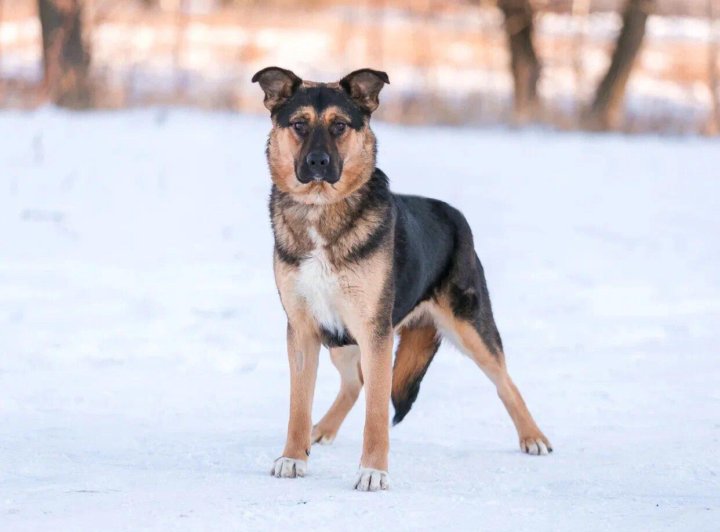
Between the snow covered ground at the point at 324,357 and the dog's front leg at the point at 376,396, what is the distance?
191mm

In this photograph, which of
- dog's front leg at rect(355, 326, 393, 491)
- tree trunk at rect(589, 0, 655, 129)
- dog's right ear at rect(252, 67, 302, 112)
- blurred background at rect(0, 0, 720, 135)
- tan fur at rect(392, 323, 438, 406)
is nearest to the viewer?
dog's front leg at rect(355, 326, 393, 491)

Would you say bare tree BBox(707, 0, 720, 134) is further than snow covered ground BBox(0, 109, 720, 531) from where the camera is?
Yes

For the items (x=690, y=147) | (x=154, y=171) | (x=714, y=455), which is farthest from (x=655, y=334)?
(x=690, y=147)

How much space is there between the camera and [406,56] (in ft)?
66.6

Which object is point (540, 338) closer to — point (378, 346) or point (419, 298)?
point (419, 298)

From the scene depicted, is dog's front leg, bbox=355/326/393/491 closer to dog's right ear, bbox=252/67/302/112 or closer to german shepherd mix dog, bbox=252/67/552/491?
german shepherd mix dog, bbox=252/67/552/491

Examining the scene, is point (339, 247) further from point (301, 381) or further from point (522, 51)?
point (522, 51)

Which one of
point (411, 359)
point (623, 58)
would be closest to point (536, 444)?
point (411, 359)

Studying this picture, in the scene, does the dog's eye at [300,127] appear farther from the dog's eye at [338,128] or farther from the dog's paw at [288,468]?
the dog's paw at [288,468]

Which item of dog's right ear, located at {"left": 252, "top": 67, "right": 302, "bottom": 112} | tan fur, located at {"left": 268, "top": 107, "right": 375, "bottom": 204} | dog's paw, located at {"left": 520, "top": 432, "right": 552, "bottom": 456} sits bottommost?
dog's paw, located at {"left": 520, "top": 432, "right": 552, "bottom": 456}

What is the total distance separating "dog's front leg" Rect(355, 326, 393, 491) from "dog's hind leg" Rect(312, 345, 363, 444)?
44.2 inches

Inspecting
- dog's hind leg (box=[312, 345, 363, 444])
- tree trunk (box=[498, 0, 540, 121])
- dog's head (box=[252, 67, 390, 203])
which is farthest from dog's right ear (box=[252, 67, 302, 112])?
tree trunk (box=[498, 0, 540, 121])

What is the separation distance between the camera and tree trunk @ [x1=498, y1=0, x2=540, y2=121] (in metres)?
19.0

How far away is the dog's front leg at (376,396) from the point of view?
18.2 ft
